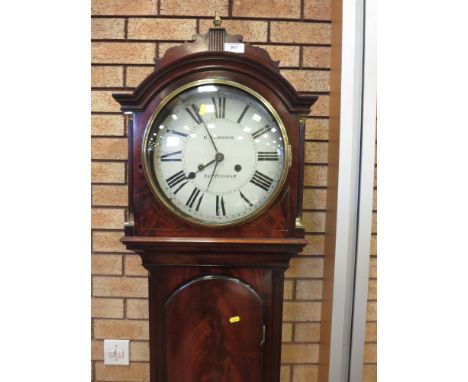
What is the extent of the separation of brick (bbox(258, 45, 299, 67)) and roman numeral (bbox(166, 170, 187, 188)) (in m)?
0.56

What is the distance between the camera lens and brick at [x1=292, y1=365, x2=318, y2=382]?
47.0 inches

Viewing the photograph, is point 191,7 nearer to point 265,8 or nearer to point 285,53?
point 265,8

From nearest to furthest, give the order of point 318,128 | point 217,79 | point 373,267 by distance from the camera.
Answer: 1. point 217,79
2. point 373,267
3. point 318,128

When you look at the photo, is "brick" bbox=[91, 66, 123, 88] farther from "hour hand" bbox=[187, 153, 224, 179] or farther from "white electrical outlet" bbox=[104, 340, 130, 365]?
"white electrical outlet" bbox=[104, 340, 130, 365]

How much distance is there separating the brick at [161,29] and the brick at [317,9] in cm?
39

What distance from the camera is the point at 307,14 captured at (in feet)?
3.64

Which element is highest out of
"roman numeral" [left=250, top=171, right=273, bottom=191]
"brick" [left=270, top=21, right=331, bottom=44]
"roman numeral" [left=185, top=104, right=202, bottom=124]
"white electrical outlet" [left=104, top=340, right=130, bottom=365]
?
"brick" [left=270, top=21, right=331, bottom=44]

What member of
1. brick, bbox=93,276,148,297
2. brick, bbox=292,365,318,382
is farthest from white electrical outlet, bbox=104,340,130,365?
brick, bbox=292,365,318,382

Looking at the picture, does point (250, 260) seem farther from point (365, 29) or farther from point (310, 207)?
point (365, 29)

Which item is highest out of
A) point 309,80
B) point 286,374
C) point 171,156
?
point 309,80

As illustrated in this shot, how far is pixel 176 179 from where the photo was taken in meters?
0.88

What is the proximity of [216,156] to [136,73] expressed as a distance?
0.50 metres

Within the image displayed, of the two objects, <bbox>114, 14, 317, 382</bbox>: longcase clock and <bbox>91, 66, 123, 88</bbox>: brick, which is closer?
<bbox>114, 14, 317, 382</bbox>: longcase clock

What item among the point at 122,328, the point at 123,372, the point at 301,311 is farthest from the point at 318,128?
the point at 123,372
